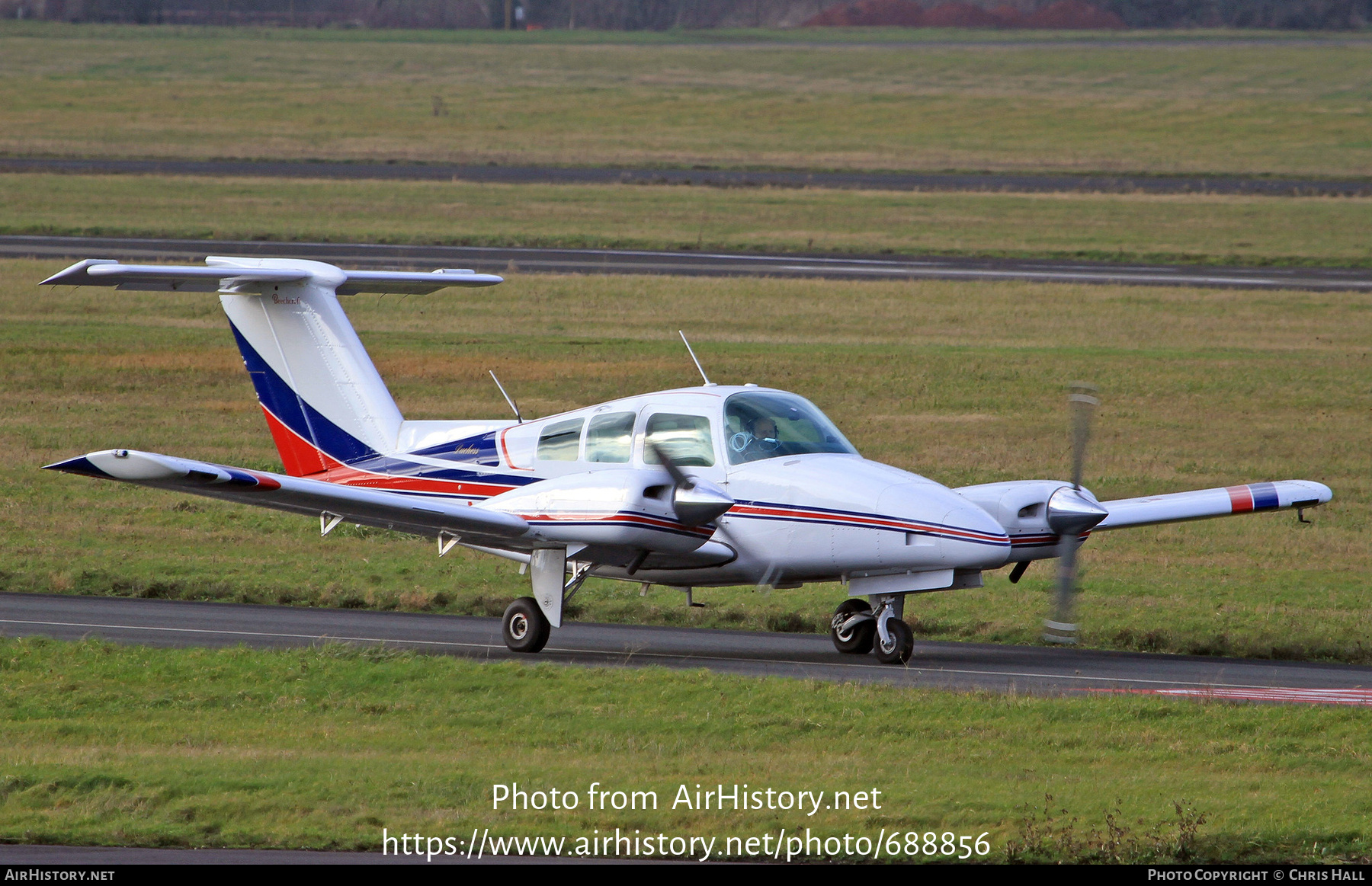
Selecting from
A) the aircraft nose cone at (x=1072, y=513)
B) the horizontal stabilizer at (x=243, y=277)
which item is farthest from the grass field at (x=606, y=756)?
the horizontal stabilizer at (x=243, y=277)

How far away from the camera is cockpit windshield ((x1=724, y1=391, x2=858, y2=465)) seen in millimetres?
17281

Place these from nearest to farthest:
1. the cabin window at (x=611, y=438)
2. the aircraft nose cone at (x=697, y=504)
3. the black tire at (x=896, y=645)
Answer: the aircraft nose cone at (x=697, y=504), the black tire at (x=896, y=645), the cabin window at (x=611, y=438)

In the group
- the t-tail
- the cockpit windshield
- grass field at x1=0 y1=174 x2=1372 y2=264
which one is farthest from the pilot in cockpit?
grass field at x1=0 y1=174 x2=1372 y2=264

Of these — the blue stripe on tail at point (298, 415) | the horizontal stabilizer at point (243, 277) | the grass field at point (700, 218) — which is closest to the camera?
the horizontal stabilizer at point (243, 277)

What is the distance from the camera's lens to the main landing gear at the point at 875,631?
54.5ft

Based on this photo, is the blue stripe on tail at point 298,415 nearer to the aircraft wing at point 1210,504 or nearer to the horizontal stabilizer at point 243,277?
the horizontal stabilizer at point 243,277

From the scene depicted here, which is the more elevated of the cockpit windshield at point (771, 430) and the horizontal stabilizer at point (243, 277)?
the horizontal stabilizer at point (243, 277)

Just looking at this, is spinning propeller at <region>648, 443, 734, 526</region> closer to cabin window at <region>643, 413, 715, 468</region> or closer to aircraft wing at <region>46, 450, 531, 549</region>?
cabin window at <region>643, 413, 715, 468</region>

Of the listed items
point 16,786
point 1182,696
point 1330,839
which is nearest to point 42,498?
point 16,786

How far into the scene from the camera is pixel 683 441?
1733cm

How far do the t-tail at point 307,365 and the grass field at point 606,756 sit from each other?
444 centimetres

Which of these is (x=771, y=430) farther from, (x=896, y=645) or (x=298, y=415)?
(x=298, y=415)

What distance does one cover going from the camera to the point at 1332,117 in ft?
Answer: 340

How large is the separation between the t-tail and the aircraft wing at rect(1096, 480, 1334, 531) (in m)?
8.46
